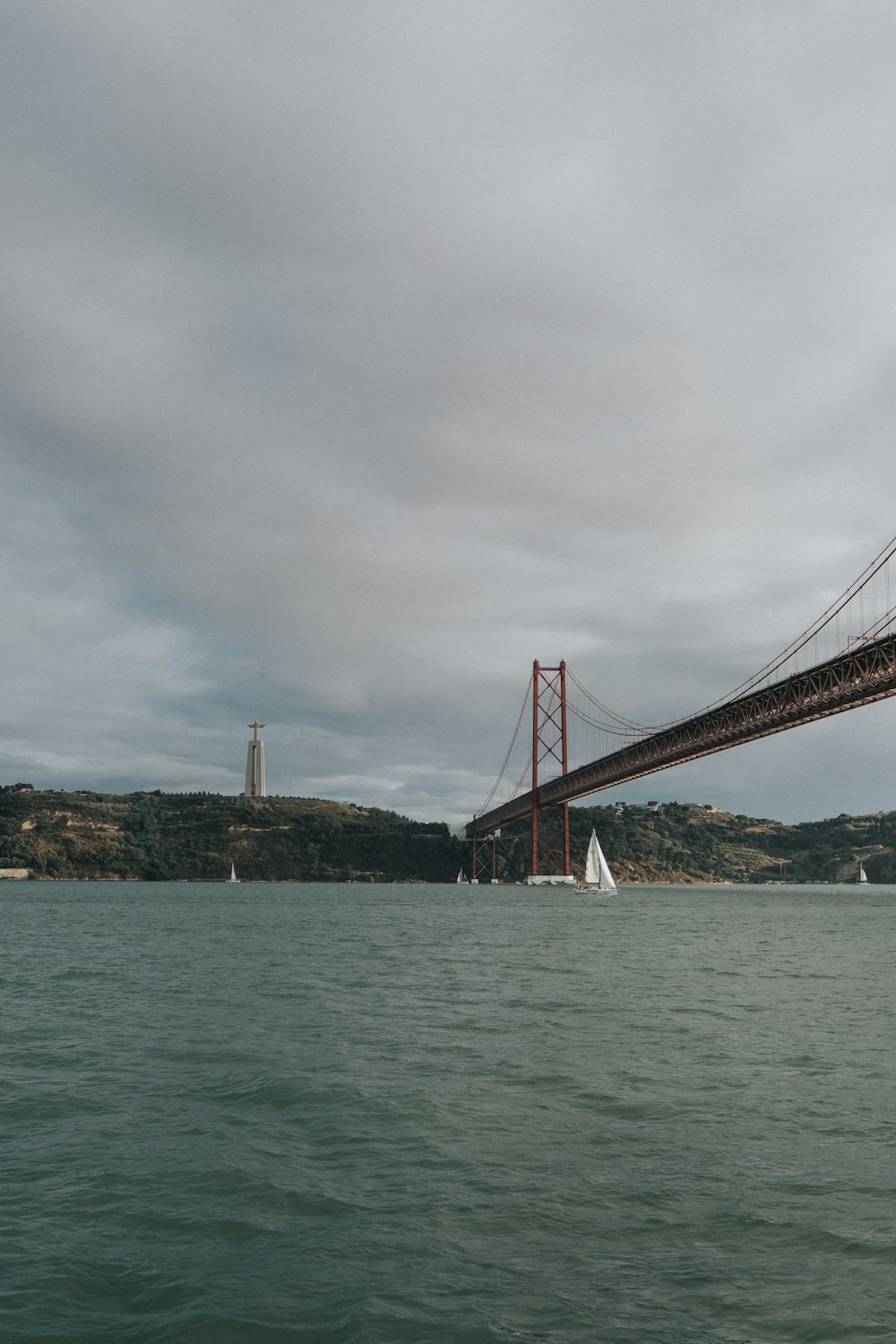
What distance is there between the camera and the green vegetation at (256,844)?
152m

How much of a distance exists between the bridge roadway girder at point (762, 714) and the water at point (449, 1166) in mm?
34758

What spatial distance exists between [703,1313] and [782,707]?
2282 inches

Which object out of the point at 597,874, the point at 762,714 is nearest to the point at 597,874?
the point at 597,874

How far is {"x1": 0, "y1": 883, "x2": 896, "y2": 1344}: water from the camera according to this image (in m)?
6.01

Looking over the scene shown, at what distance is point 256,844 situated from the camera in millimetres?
167000

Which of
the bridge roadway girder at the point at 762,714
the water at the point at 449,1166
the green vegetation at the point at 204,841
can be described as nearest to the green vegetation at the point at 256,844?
the green vegetation at the point at 204,841

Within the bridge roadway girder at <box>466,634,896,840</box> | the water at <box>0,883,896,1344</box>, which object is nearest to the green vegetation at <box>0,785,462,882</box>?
the bridge roadway girder at <box>466,634,896,840</box>

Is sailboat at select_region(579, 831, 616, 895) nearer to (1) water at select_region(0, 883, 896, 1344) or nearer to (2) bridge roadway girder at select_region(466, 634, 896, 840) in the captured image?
(2) bridge roadway girder at select_region(466, 634, 896, 840)

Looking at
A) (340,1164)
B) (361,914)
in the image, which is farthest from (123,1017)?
(361,914)

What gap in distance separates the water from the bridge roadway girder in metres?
34.8

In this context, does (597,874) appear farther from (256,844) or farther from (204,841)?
(204,841)

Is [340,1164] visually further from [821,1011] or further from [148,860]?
[148,860]

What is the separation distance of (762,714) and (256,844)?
121 meters

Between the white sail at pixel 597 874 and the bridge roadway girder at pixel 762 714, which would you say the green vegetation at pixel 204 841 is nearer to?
the white sail at pixel 597 874
